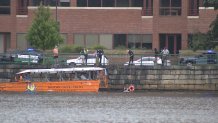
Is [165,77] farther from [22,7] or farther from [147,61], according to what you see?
[22,7]

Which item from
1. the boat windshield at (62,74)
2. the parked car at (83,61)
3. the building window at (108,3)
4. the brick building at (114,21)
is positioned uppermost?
the building window at (108,3)

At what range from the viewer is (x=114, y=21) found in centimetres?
8962

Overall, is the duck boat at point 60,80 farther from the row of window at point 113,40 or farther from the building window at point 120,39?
the building window at point 120,39

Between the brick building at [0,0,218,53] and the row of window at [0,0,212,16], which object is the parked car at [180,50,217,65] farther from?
the row of window at [0,0,212,16]

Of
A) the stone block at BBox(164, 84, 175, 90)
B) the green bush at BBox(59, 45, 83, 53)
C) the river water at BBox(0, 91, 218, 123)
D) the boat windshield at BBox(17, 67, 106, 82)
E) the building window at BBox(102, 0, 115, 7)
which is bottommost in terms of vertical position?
the river water at BBox(0, 91, 218, 123)

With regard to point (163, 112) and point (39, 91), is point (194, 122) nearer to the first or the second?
point (163, 112)

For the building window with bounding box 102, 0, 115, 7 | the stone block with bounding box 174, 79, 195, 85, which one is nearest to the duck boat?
the stone block with bounding box 174, 79, 195, 85

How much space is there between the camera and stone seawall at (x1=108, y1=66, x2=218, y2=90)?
63.5 meters

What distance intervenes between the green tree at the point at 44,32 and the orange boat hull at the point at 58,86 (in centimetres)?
1936

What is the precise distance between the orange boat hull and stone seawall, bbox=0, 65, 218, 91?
6.38 feet

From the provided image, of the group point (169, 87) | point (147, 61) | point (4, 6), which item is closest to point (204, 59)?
point (169, 87)

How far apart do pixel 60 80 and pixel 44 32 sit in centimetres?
1991

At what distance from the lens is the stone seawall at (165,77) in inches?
2499

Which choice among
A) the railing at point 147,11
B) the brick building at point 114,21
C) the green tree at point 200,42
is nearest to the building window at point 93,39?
the brick building at point 114,21
